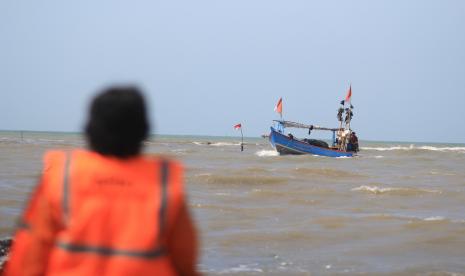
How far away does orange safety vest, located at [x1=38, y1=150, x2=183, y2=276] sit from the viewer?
196 cm

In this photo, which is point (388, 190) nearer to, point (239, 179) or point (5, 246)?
point (239, 179)

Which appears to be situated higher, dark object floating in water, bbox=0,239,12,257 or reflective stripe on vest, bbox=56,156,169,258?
reflective stripe on vest, bbox=56,156,169,258

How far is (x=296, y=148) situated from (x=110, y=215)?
37252 millimetres

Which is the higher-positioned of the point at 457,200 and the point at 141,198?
the point at 141,198

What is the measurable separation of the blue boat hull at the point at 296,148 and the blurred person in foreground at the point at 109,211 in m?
36.2

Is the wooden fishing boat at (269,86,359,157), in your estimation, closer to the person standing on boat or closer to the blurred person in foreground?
the person standing on boat

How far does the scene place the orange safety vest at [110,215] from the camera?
1962mm

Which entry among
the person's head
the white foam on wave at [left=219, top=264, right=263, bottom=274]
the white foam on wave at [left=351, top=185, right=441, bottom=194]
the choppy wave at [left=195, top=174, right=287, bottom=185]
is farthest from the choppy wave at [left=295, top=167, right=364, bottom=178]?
the person's head

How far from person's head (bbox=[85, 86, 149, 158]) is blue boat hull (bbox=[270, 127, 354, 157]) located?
119 feet

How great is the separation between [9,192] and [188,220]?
506 inches

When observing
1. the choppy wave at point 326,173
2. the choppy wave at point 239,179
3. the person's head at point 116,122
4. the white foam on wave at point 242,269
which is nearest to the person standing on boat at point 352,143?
the choppy wave at point 326,173

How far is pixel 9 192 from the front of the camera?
13953 millimetres

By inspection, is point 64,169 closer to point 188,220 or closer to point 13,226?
point 188,220

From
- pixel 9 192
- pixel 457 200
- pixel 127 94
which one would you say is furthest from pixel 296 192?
pixel 127 94
